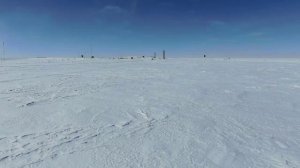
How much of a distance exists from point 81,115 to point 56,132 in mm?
879

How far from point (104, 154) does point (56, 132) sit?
0.97m

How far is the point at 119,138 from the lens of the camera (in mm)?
3170

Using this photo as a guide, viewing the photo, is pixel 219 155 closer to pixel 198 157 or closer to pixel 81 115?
pixel 198 157

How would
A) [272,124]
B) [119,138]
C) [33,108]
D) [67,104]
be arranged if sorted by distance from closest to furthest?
1. [119,138]
2. [272,124]
3. [33,108]
4. [67,104]

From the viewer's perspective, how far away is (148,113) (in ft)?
14.5

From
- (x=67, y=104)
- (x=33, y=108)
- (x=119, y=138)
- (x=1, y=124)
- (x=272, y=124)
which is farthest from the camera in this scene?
(x=67, y=104)

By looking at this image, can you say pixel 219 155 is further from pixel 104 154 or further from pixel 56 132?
pixel 56 132

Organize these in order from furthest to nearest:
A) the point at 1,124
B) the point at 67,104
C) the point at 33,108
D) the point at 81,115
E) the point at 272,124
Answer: the point at 67,104
the point at 33,108
the point at 81,115
the point at 272,124
the point at 1,124

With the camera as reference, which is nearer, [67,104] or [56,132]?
[56,132]

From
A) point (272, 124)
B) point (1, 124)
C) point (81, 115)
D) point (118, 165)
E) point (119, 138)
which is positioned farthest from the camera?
point (81, 115)

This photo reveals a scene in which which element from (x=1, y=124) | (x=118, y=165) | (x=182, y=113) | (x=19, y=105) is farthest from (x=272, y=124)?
(x=19, y=105)

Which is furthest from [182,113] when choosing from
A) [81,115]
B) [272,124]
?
[81,115]

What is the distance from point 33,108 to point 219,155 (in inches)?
132

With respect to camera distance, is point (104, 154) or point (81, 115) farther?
point (81, 115)
